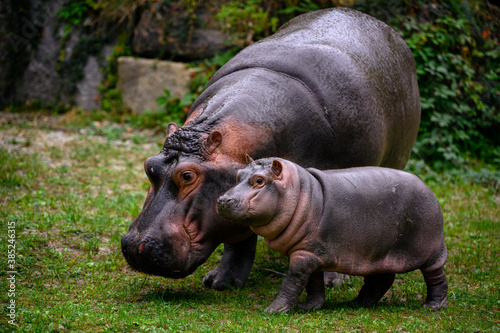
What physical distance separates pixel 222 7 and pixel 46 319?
7913mm

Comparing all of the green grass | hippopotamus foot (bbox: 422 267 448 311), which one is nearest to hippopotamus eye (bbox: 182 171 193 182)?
the green grass

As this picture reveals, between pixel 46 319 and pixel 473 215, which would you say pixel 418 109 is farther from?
pixel 46 319

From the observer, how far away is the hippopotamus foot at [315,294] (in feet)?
12.7

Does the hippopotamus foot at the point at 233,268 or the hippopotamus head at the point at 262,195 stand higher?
the hippopotamus head at the point at 262,195

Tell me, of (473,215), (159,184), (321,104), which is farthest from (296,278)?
(473,215)

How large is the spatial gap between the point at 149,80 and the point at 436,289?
8.23 metres

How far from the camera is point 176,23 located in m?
11.2

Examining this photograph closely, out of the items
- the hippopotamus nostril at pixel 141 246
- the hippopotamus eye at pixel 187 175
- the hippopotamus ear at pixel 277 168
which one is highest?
the hippopotamus ear at pixel 277 168

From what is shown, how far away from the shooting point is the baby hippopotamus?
11.8 feet

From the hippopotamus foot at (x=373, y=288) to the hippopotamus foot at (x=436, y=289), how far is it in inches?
10.5

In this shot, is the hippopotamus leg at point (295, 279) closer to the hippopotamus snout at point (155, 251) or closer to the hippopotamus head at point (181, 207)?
the hippopotamus head at point (181, 207)

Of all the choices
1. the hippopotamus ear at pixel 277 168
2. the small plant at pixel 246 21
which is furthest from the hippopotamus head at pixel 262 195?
the small plant at pixel 246 21

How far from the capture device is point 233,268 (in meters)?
4.61

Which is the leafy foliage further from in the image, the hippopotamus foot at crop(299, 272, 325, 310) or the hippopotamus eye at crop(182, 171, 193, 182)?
the hippopotamus eye at crop(182, 171, 193, 182)
